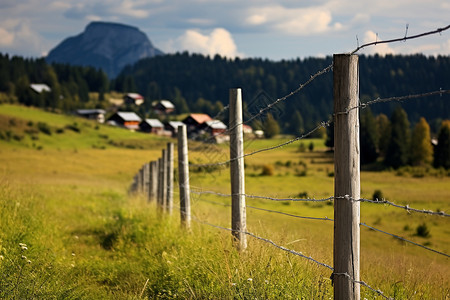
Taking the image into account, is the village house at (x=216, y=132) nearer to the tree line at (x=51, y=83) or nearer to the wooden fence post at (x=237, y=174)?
the wooden fence post at (x=237, y=174)

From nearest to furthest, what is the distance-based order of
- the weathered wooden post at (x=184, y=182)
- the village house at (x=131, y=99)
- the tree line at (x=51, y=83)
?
the weathered wooden post at (x=184, y=182) < the tree line at (x=51, y=83) < the village house at (x=131, y=99)

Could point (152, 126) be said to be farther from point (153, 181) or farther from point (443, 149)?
point (153, 181)

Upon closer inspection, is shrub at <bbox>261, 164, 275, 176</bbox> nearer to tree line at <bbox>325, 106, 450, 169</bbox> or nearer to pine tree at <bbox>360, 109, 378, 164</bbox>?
tree line at <bbox>325, 106, 450, 169</bbox>

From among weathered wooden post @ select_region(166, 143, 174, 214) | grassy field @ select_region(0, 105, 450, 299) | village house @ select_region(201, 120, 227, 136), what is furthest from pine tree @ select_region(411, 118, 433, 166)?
weathered wooden post @ select_region(166, 143, 174, 214)

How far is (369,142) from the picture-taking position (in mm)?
60500

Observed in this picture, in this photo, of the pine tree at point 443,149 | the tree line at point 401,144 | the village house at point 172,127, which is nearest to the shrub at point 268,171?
the tree line at point 401,144

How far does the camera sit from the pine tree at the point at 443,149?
172 ft

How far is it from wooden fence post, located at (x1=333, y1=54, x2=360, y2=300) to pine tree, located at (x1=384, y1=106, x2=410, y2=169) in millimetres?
56121

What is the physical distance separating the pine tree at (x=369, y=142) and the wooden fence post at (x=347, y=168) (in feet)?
190

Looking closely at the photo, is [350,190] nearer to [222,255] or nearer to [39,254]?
[222,255]

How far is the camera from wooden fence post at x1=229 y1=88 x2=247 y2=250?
5.91 m

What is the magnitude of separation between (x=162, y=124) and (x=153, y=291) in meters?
107

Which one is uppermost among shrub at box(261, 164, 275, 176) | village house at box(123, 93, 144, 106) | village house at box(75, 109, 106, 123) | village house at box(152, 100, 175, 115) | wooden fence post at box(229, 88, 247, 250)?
village house at box(123, 93, 144, 106)

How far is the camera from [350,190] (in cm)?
335
